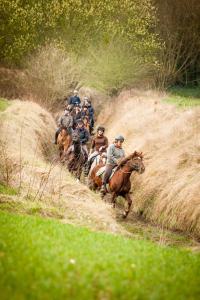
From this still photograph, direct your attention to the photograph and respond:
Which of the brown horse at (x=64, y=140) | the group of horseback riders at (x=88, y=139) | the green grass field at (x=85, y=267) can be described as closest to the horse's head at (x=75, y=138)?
the group of horseback riders at (x=88, y=139)

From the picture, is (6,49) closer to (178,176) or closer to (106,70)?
(106,70)

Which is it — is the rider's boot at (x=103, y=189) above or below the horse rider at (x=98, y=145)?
below

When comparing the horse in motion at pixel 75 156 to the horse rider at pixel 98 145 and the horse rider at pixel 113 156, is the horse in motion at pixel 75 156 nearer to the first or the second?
the horse rider at pixel 98 145

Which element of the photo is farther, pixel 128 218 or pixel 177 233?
pixel 128 218

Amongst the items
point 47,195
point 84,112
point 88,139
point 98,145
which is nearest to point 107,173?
point 47,195

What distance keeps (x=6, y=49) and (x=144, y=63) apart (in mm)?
9363

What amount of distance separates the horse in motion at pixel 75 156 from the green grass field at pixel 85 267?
11304mm

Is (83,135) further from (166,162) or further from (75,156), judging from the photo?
(166,162)

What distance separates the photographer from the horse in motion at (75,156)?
2262cm

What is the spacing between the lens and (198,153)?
18266mm

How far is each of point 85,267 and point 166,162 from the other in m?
10.9

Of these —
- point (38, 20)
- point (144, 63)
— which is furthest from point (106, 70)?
point (38, 20)

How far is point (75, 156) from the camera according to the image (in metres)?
22.9

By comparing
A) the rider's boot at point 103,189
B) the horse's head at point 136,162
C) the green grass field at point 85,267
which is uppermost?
the horse's head at point 136,162
